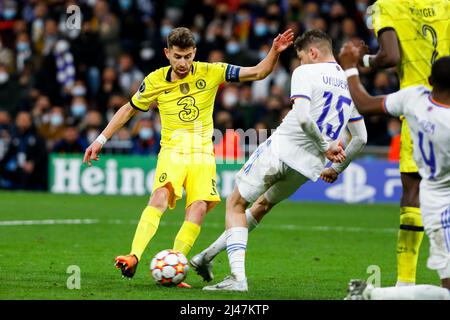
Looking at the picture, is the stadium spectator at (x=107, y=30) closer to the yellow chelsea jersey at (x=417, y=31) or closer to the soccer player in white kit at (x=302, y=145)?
the soccer player in white kit at (x=302, y=145)

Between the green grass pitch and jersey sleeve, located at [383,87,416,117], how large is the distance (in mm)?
1896

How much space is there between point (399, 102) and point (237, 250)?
2242 millimetres

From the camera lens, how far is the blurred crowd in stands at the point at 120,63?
74.5ft

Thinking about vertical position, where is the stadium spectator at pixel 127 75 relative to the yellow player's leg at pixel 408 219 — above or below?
above

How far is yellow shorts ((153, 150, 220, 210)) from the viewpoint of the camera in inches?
375

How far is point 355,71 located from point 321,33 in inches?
54.0

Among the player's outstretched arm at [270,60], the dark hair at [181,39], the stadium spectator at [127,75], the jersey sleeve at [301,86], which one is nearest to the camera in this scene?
the jersey sleeve at [301,86]

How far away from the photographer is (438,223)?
7.42m

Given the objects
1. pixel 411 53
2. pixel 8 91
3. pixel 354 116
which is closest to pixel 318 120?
pixel 354 116

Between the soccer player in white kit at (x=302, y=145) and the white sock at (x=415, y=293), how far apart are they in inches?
62.8

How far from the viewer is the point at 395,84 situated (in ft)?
72.1

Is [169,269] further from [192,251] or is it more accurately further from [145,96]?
[192,251]

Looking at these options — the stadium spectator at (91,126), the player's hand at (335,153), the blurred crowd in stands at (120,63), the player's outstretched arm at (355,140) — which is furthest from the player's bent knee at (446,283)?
the stadium spectator at (91,126)
